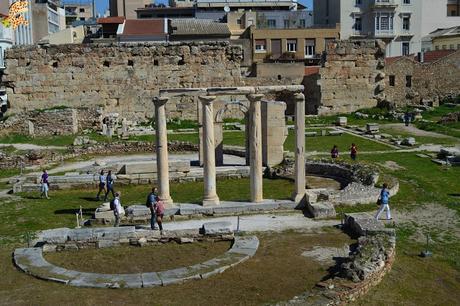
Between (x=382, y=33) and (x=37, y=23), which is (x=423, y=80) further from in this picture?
(x=37, y=23)

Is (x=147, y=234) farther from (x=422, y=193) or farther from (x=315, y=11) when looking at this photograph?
(x=315, y=11)

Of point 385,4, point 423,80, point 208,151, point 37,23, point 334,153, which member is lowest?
point 334,153

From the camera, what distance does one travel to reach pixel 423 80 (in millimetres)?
47094

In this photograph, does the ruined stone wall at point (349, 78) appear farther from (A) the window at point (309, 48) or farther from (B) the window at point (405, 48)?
(B) the window at point (405, 48)

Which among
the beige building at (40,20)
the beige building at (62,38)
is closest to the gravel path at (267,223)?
the beige building at (62,38)

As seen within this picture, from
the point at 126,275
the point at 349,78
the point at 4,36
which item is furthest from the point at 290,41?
the point at 126,275

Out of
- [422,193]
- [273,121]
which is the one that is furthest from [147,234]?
[273,121]

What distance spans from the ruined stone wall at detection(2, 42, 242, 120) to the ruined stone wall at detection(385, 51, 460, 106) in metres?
13.6

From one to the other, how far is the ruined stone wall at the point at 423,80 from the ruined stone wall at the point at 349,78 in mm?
2783

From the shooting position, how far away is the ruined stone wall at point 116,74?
39.0 m

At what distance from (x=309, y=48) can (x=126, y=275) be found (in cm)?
5175

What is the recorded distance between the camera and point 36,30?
2918 inches

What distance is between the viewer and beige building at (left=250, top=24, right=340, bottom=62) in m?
59.8

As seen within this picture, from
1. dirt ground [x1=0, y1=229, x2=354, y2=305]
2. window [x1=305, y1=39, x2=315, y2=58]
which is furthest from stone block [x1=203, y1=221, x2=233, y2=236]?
window [x1=305, y1=39, x2=315, y2=58]
